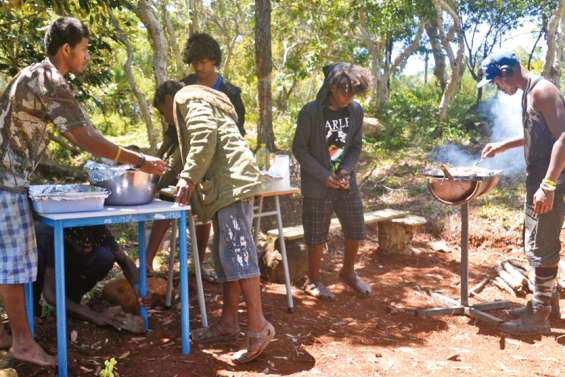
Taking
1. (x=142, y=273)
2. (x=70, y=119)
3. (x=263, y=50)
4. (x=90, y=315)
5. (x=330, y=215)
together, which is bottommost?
(x=90, y=315)

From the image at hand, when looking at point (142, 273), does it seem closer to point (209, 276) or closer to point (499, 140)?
point (209, 276)

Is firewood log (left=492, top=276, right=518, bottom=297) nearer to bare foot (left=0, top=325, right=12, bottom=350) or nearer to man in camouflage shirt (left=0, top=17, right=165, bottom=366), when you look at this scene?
man in camouflage shirt (left=0, top=17, right=165, bottom=366)

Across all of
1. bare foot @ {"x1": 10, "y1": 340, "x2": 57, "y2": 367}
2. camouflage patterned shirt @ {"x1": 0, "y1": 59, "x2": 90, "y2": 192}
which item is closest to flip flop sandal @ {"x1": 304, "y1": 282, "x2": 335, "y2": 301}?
bare foot @ {"x1": 10, "y1": 340, "x2": 57, "y2": 367}

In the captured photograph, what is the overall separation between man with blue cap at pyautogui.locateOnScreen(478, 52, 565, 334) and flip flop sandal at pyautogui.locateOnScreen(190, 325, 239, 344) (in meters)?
2.06

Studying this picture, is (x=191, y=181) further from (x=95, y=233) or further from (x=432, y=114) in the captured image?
(x=432, y=114)

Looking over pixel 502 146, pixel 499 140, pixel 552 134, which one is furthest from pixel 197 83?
pixel 499 140

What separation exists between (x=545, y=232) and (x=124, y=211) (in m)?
2.90

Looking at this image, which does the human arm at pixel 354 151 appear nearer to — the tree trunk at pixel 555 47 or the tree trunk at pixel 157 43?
the tree trunk at pixel 157 43

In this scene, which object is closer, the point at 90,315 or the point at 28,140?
the point at 28,140

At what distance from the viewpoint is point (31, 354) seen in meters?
2.71

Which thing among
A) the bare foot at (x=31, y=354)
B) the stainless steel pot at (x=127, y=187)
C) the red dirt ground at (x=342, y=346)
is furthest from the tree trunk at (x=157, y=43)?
the bare foot at (x=31, y=354)

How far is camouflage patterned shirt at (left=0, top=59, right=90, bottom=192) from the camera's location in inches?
103

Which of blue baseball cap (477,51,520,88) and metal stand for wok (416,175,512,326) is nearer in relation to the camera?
blue baseball cap (477,51,520,88)

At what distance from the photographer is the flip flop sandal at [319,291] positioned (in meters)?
4.33
